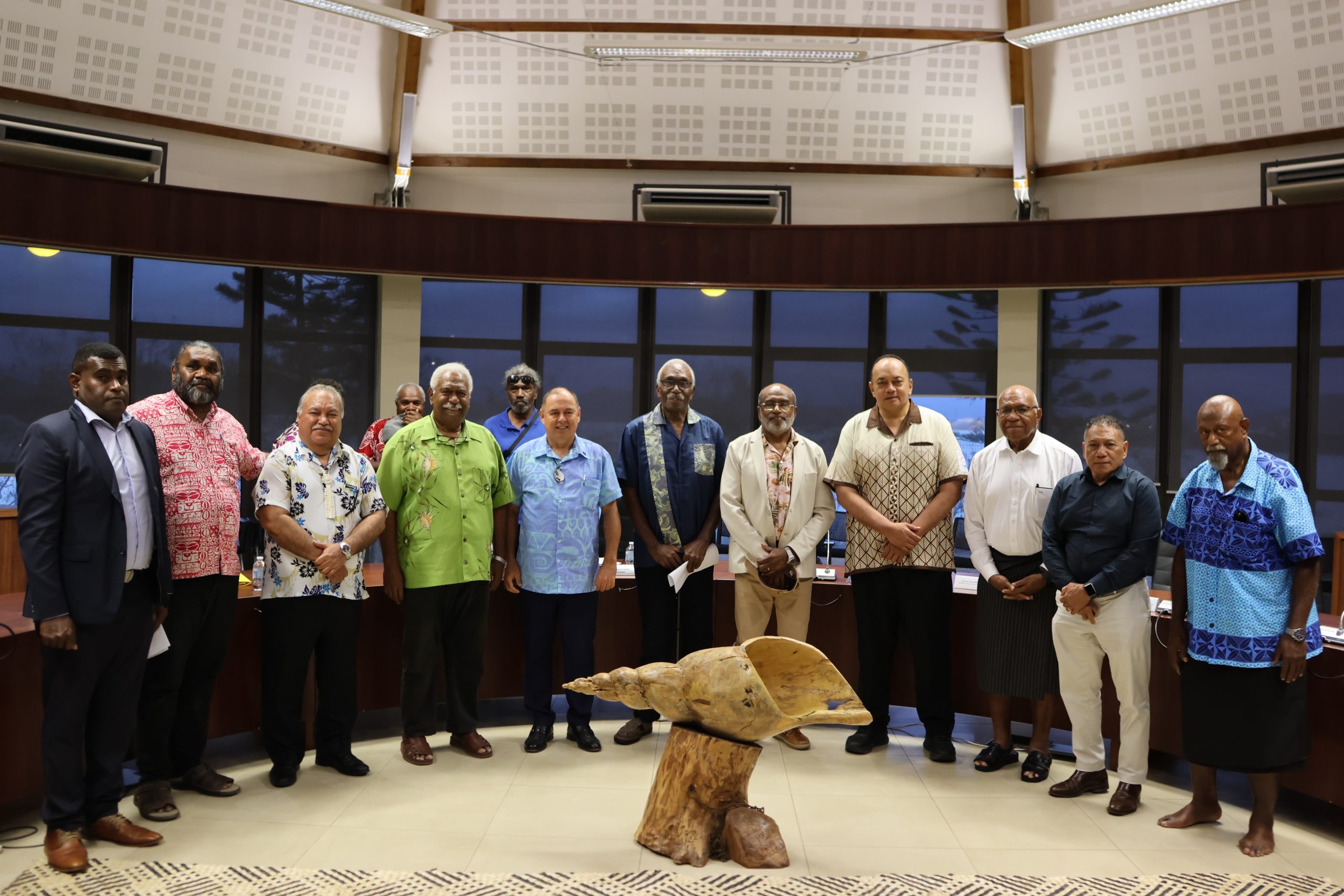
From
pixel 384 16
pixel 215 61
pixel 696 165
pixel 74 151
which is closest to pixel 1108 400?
pixel 696 165

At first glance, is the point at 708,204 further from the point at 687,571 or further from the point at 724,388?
the point at 687,571

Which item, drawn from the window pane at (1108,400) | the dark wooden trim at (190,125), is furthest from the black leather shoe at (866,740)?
the dark wooden trim at (190,125)

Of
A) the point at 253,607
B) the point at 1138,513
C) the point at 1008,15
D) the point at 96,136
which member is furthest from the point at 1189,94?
the point at 96,136

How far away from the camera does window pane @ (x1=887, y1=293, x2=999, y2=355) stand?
7.70 metres

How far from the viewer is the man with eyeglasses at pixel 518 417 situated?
5133 millimetres

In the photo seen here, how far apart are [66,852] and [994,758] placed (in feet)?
11.1

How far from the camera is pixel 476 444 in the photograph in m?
4.32

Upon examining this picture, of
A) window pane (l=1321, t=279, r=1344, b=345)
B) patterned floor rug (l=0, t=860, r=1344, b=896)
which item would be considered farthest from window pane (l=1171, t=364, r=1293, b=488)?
patterned floor rug (l=0, t=860, r=1344, b=896)

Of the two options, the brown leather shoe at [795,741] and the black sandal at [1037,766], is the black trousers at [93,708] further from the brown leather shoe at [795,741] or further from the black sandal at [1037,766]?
the black sandal at [1037,766]

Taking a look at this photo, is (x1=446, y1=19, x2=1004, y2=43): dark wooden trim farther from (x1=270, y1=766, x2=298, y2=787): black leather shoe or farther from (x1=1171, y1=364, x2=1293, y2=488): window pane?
(x1=270, y1=766, x2=298, y2=787): black leather shoe

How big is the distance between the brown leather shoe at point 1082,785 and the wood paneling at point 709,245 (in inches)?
141

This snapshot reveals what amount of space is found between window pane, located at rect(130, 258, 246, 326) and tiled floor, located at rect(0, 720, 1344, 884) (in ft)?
13.1

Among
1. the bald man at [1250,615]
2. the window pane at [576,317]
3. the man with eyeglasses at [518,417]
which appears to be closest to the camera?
the bald man at [1250,615]

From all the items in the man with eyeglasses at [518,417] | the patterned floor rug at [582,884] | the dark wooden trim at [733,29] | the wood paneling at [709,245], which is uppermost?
the dark wooden trim at [733,29]
